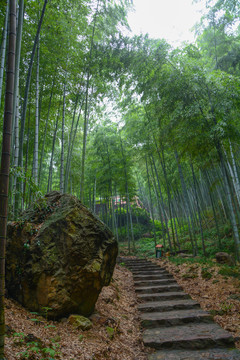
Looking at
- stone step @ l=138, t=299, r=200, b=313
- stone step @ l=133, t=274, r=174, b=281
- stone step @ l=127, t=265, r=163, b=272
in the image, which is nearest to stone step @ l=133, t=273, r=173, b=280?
stone step @ l=133, t=274, r=174, b=281

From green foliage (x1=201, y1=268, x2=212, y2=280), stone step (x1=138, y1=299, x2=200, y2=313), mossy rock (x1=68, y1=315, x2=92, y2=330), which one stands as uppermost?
mossy rock (x1=68, y1=315, x2=92, y2=330)

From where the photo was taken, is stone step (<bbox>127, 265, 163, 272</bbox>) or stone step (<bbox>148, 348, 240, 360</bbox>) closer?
stone step (<bbox>148, 348, 240, 360</bbox>)

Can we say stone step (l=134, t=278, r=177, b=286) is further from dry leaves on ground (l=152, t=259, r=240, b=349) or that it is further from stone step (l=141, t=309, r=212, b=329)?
stone step (l=141, t=309, r=212, b=329)

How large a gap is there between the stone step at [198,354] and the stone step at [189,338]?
0.07 m

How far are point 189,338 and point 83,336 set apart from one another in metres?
1.33

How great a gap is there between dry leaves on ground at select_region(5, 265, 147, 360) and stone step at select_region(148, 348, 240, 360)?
0.19 m

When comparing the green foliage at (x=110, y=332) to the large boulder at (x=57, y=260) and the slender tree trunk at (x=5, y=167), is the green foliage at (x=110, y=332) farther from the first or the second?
the slender tree trunk at (x=5, y=167)

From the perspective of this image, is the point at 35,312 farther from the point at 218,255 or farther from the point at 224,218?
the point at 224,218

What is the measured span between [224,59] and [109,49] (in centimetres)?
329

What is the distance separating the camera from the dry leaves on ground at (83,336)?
1.69 m

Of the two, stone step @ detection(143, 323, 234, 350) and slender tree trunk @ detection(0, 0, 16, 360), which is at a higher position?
slender tree trunk @ detection(0, 0, 16, 360)

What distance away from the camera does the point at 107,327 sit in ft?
8.34

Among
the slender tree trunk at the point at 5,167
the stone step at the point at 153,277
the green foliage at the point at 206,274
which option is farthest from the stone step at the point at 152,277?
the slender tree trunk at the point at 5,167

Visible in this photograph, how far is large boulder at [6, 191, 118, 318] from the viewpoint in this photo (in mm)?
2322
